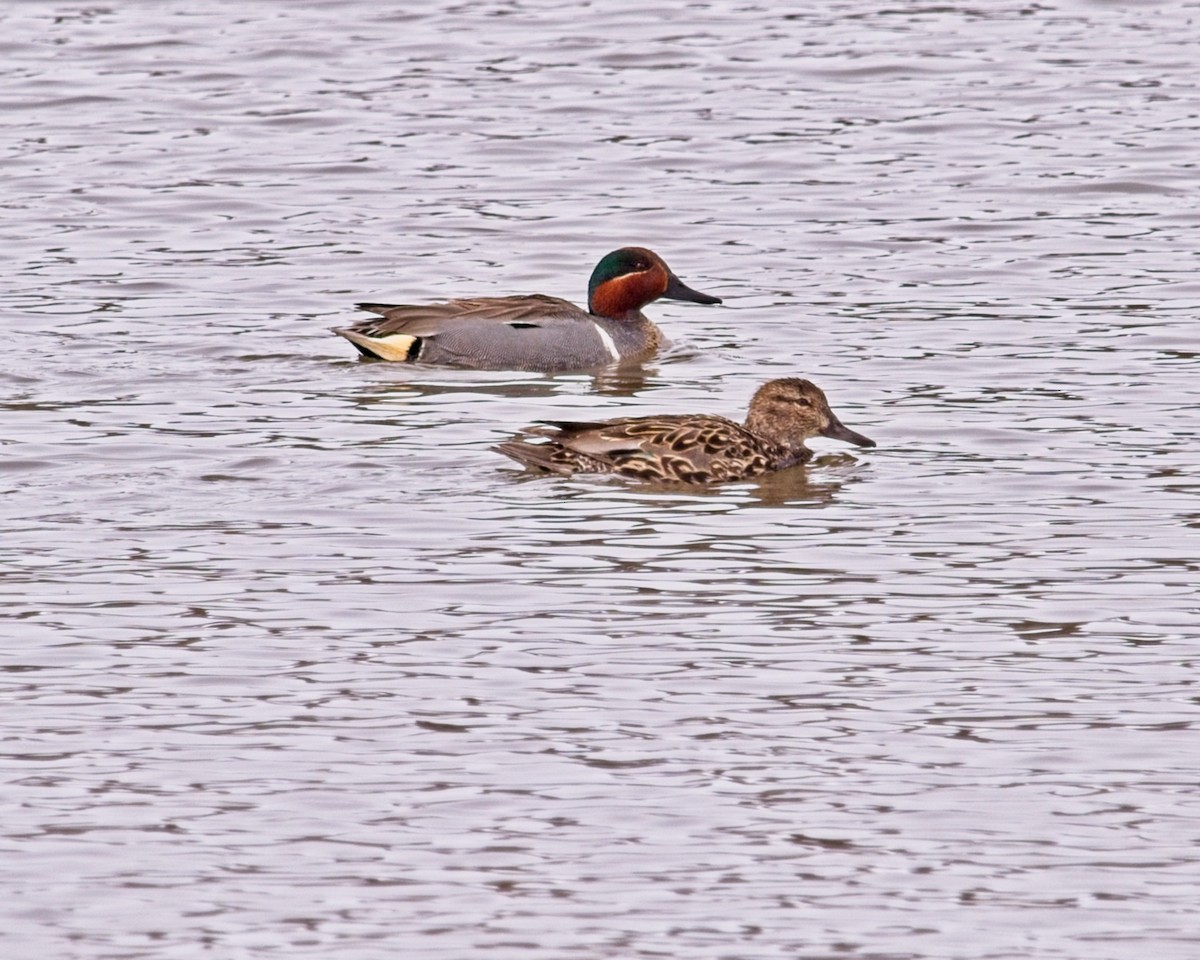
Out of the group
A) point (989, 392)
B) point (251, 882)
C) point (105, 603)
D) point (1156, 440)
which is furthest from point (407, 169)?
point (251, 882)

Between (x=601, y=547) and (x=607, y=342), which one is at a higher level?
(x=601, y=547)

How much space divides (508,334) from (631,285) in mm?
1246

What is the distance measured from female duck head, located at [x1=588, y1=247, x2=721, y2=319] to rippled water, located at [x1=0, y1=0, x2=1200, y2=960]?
405 millimetres

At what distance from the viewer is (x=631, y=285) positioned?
16.7m

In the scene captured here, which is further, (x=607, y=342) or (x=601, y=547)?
(x=607, y=342)

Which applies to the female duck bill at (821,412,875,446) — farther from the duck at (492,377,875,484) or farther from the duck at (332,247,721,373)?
the duck at (332,247,721,373)

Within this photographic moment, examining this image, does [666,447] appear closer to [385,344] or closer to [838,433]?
[838,433]

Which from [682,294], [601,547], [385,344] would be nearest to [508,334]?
[385,344]

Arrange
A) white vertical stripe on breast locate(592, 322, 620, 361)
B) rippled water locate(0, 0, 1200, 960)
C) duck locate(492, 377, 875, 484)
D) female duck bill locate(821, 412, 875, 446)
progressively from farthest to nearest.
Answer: white vertical stripe on breast locate(592, 322, 620, 361), female duck bill locate(821, 412, 875, 446), duck locate(492, 377, 875, 484), rippled water locate(0, 0, 1200, 960)

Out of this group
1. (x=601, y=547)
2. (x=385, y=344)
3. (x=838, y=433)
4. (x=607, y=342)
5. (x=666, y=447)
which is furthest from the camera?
(x=607, y=342)

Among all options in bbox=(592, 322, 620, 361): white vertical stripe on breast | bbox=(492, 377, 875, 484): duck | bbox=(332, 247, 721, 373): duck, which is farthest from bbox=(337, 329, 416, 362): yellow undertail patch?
bbox=(492, 377, 875, 484): duck

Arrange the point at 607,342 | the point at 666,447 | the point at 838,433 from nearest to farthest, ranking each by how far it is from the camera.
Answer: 1. the point at 666,447
2. the point at 838,433
3. the point at 607,342

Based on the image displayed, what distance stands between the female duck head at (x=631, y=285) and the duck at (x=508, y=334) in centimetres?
2

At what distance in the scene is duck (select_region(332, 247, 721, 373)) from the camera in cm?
1568
